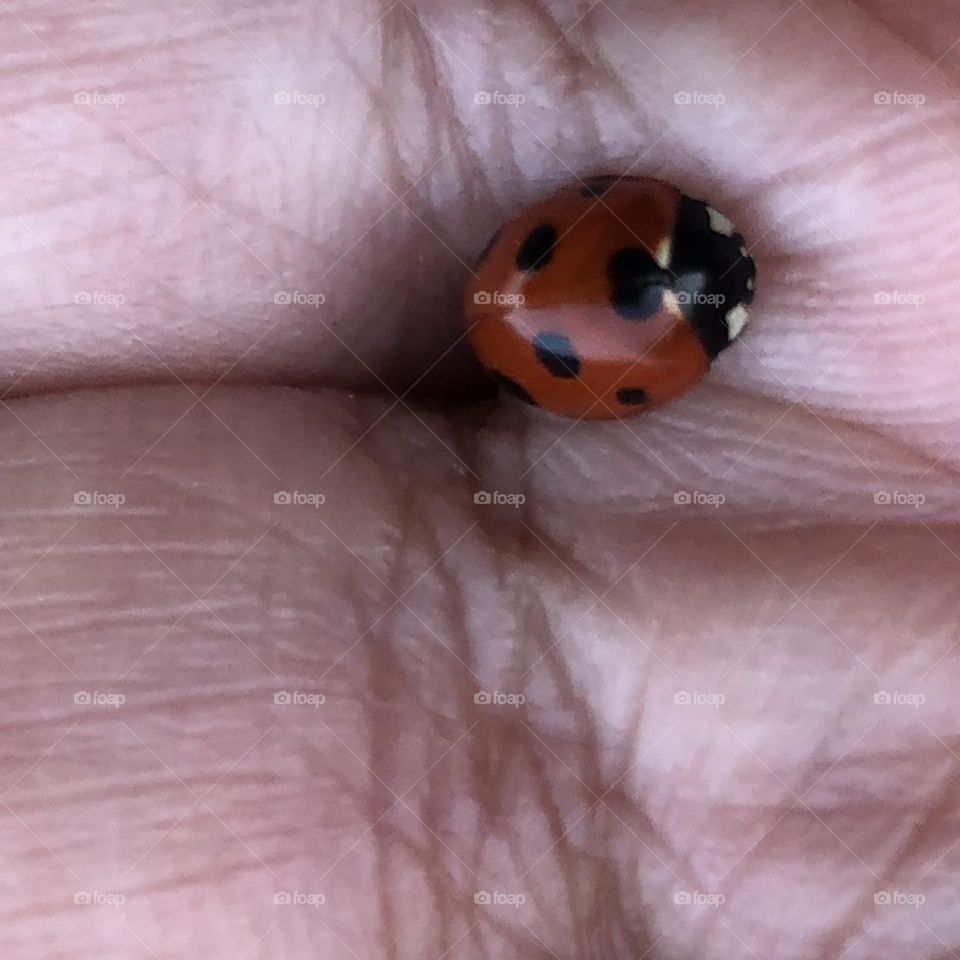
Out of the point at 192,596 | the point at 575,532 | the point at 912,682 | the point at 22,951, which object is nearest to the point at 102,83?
the point at 192,596

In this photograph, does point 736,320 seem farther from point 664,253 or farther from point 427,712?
point 427,712

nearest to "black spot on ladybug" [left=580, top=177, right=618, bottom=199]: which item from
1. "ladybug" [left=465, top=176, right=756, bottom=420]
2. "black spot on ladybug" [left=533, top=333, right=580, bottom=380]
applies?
"ladybug" [left=465, top=176, right=756, bottom=420]

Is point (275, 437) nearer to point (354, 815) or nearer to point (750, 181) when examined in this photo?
point (354, 815)

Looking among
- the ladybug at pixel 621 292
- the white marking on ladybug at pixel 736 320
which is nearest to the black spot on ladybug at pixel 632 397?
the ladybug at pixel 621 292

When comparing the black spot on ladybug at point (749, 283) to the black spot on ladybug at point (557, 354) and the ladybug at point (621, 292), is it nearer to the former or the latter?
the ladybug at point (621, 292)

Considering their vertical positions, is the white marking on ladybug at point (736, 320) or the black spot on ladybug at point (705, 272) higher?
the black spot on ladybug at point (705, 272)

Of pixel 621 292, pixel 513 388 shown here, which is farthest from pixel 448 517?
pixel 621 292

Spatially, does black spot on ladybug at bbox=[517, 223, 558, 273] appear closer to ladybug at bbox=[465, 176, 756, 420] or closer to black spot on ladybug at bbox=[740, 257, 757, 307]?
ladybug at bbox=[465, 176, 756, 420]
